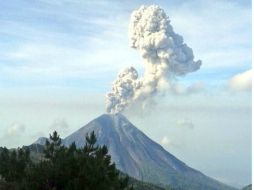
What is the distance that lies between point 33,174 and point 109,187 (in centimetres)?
690

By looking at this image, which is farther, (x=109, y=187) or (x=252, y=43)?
(x=109, y=187)

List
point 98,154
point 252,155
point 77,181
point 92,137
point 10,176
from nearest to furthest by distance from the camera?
point 252,155 → point 77,181 → point 98,154 → point 92,137 → point 10,176

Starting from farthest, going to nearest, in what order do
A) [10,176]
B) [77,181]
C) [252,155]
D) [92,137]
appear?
1. [10,176]
2. [92,137]
3. [77,181]
4. [252,155]

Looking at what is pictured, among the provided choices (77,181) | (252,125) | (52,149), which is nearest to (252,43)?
(252,125)

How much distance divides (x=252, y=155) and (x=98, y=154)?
110 feet

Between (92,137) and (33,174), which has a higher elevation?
(92,137)

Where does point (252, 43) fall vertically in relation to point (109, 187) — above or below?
above

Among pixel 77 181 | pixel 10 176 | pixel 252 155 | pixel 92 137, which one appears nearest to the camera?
pixel 252 155

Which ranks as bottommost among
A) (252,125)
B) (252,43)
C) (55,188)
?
(55,188)

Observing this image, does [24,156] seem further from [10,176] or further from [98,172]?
[98,172]

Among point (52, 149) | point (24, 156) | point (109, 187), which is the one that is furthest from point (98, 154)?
point (24, 156)

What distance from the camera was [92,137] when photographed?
183 feet

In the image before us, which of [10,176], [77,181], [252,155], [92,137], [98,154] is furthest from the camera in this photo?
[10,176]

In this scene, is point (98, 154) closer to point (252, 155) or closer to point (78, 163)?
point (78, 163)
